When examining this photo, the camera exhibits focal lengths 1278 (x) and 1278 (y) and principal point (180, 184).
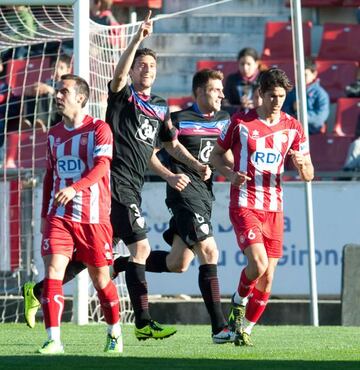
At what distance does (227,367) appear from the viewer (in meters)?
7.32

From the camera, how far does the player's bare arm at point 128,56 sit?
8.77 meters

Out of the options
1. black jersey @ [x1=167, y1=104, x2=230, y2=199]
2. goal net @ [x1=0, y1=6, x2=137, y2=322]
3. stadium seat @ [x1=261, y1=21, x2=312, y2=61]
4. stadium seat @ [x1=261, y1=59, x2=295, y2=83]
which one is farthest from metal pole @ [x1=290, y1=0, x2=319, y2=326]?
stadium seat @ [x1=261, y1=21, x2=312, y2=61]

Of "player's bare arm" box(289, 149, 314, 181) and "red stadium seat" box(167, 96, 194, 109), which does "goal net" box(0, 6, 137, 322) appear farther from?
"player's bare arm" box(289, 149, 314, 181)

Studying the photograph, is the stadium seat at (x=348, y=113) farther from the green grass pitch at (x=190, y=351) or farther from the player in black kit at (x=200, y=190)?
the player in black kit at (x=200, y=190)

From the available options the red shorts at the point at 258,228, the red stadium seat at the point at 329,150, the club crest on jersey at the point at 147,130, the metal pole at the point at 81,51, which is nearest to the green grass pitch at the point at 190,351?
the metal pole at the point at 81,51

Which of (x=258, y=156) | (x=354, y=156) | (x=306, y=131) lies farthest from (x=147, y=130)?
(x=354, y=156)

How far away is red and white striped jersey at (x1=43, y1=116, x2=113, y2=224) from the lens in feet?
27.8

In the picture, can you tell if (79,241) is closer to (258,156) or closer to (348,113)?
(258,156)

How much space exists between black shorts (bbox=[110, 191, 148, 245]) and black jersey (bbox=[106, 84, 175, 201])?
0.07 meters

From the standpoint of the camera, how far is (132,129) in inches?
388

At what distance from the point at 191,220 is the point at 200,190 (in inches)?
11.8

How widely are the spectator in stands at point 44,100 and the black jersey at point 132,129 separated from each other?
4361 millimetres

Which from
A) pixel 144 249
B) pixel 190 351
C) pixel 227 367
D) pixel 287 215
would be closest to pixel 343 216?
pixel 287 215

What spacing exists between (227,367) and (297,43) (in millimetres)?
6163
